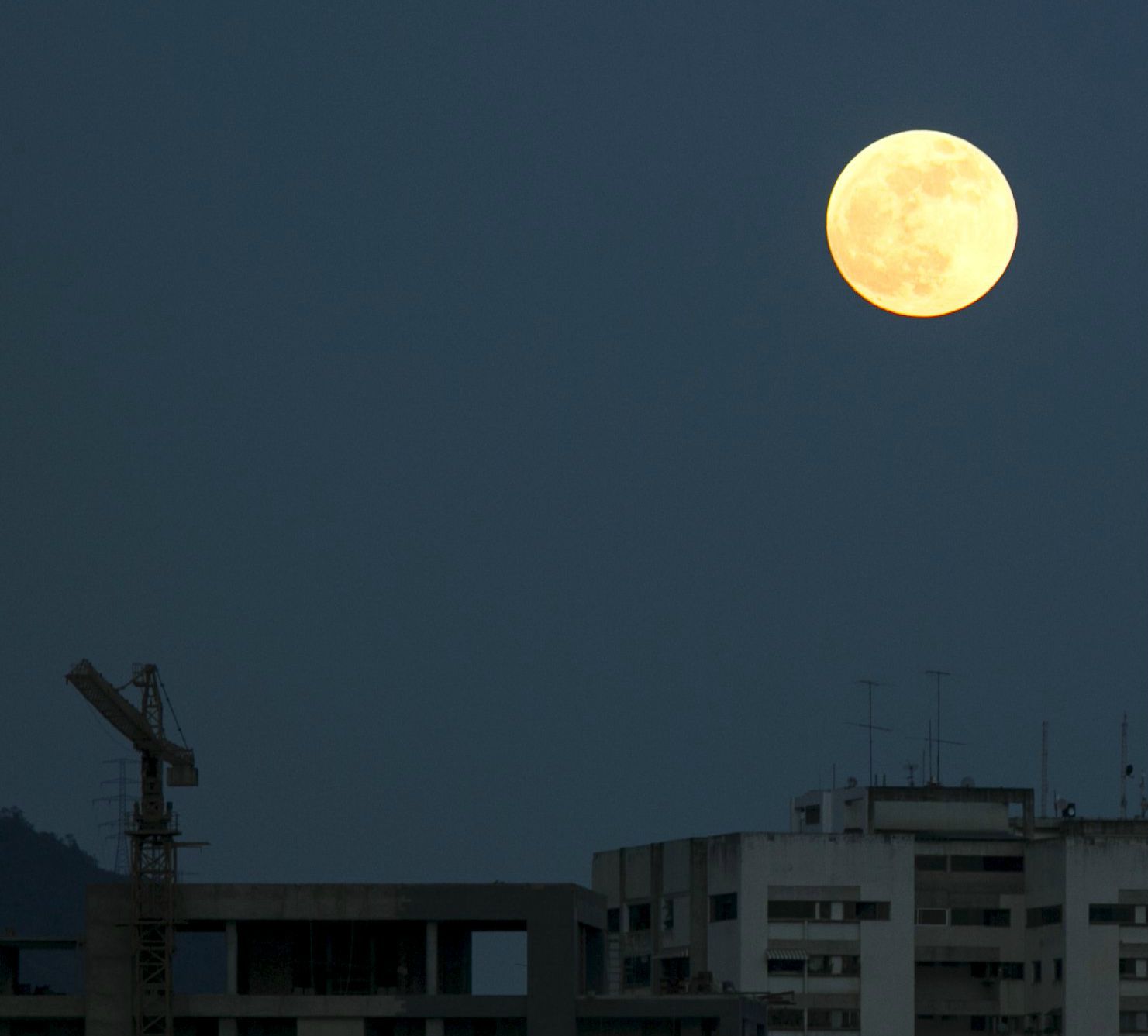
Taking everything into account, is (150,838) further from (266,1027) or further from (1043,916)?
(1043,916)

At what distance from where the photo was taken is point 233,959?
288ft

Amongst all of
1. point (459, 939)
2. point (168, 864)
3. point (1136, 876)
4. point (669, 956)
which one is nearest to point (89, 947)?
point (168, 864)

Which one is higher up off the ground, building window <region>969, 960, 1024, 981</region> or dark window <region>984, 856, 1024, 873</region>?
dark window <region>984, 856, 1024, 873</region>

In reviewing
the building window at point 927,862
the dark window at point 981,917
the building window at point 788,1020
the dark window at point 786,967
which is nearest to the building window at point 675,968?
the dark window at point 786,967

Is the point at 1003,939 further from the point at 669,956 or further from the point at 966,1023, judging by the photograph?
the point at 669,956

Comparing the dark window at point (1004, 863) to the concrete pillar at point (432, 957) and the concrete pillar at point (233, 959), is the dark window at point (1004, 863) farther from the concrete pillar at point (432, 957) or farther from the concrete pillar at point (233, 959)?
the concrete pillar at point (233, 959)

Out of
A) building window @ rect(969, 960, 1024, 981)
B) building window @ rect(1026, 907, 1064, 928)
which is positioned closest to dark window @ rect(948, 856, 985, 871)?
building window @ rect(1026, 907, 1064, 928)

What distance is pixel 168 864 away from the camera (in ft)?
308

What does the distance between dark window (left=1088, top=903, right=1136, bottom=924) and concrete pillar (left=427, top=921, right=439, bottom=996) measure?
261 feet

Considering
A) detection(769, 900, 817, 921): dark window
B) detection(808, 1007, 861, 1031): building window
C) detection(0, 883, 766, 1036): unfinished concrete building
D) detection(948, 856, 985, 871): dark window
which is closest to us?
detection(0, 883, 766, 1036): unfinished concrete building

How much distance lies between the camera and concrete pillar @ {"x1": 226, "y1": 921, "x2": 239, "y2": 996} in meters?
87.4

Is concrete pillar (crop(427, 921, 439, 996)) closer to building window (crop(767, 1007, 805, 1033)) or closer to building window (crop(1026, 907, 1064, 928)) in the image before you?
building window (crop(767, 1007, 805, 1033))

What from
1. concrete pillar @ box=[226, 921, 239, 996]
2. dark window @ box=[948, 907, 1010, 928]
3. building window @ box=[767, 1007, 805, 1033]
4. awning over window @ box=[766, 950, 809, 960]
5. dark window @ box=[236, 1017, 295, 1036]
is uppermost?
dark window @ box=[948, 907, 1010, 928]

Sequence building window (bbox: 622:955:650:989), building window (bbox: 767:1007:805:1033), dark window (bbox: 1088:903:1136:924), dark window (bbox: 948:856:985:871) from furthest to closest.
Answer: dark window (bbox: 948:856:985:871)
building window (bbox: 622:955:650:989)
dark window (bbox: 1088:903:1136:924)
building window (bbox: 767:1007:805:1033)
